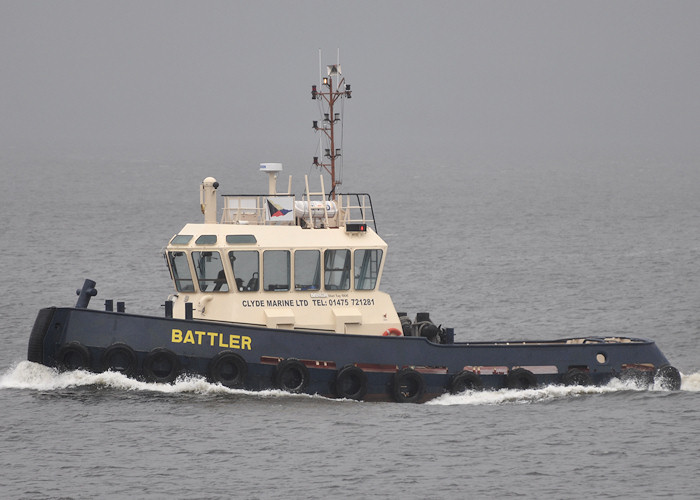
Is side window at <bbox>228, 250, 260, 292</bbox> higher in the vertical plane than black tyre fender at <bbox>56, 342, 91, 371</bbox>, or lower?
higher

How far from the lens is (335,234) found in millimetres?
23516

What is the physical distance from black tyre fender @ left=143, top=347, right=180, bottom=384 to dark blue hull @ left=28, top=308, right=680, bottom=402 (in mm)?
18

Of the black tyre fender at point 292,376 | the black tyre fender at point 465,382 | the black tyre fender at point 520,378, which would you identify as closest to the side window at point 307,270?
the black tyre fender at point 292,376

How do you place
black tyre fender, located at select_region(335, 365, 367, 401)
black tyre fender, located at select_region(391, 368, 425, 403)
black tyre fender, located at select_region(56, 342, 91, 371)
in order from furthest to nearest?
black tyre fender, located at select_region(391, 368, 425, 403) < black tyre fender, located at select_region(335, 365, 367, 401) < black tyre fender, located at select_region(56, 342, 91, 371)

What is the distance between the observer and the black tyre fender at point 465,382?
75.8 ft

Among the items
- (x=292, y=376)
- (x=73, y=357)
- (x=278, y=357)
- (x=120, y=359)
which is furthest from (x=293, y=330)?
(x=73, y=357)

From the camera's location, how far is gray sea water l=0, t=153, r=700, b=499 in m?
19.8

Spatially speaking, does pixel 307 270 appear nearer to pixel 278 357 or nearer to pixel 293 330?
pixel 293 330

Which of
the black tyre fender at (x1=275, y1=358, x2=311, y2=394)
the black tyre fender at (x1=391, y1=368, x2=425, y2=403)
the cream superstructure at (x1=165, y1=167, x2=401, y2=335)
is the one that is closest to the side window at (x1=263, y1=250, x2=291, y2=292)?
the cream superstructure at (x1=165, y1=167, x2=401, y2=335)

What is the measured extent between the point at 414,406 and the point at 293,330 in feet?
8.86

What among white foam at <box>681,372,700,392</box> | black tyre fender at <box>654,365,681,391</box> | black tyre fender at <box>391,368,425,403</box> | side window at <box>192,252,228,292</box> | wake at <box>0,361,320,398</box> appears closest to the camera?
wake at <box>0,361,320,398</box>

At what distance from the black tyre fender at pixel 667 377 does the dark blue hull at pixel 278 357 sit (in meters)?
2.42

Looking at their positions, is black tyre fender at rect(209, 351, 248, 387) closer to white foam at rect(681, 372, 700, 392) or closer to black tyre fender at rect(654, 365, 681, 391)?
black tyre fender at rect(654, 365, 681, 391)

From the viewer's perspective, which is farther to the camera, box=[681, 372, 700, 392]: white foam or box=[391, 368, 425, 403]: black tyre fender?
box=[681, 372, 700, 392]: white foam
